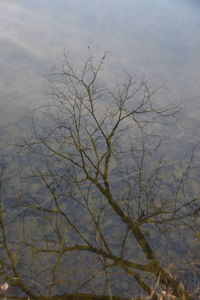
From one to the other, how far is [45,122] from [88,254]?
9.66m

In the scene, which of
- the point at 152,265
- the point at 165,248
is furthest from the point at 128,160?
the point at 152,265

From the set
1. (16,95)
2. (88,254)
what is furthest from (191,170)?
(16,95)

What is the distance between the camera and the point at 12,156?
1808 cm

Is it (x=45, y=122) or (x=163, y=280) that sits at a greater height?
(x=45, y=122)

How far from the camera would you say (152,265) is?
7.30 metres

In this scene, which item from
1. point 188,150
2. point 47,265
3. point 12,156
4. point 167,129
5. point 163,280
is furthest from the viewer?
point 167,129

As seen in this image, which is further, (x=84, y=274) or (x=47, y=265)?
(x=47, y=265)

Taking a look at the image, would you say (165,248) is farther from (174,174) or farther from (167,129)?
(167,129)

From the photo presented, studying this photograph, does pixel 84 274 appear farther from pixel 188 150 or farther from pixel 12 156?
pixel 188 150

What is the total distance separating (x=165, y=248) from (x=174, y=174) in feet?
16.4

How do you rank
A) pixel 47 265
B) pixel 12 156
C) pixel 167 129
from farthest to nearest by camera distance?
pixel 167 129
pixel 12 156
pixel 47 265

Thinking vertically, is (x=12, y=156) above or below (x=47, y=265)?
above

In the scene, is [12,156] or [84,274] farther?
[12,156]

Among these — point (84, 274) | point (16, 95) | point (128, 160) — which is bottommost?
point (84, 274)
